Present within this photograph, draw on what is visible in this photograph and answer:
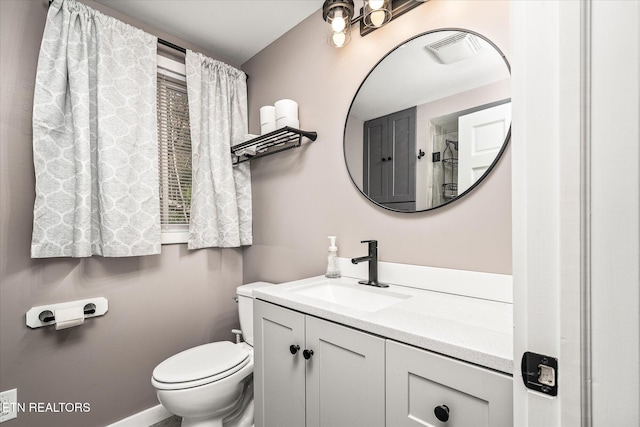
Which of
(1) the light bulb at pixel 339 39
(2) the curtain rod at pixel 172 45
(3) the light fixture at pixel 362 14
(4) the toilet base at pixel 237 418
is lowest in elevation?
(4) the toilet base at pixel 237 418

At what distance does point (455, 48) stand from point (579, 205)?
105 centimetres

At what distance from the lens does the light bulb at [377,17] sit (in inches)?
53.6

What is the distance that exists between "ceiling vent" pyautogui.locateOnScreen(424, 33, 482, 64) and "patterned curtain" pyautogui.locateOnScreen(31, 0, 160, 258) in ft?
5.22

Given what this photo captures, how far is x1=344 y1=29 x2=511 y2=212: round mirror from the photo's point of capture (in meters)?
1.14

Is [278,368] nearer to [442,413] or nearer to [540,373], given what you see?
[442,413]

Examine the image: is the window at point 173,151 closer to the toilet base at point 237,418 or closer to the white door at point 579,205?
the toilet base at point 237,418

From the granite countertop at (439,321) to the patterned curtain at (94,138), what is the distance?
98cm

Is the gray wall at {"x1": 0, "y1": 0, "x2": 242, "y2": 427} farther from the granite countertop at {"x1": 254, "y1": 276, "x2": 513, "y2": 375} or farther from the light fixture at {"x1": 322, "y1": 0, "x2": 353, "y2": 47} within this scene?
the light fixture at {"x1": 322, "y1": 0, "x2": 353, "y2": 47}

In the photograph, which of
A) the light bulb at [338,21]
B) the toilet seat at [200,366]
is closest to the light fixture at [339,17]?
the light bulb at [338,21]

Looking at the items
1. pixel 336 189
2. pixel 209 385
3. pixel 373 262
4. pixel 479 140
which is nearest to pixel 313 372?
pixel 373 262

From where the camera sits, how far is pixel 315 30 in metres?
1.81

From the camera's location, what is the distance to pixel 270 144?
1.97 meters

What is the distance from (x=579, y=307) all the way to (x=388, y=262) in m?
1.00

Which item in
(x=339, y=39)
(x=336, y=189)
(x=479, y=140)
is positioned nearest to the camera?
(x=479, y=140)
